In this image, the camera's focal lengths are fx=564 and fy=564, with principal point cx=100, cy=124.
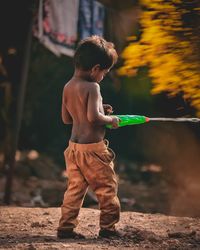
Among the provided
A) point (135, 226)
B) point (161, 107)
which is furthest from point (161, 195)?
point (135, 226)

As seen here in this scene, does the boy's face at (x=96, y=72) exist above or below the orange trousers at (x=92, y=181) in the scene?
above

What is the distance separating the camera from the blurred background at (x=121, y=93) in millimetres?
4512

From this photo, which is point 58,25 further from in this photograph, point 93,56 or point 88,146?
point 88,146

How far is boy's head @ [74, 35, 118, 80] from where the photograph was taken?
441cm

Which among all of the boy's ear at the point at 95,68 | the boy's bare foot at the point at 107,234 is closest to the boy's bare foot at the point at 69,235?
the boy's bare foot at the point at 107,234

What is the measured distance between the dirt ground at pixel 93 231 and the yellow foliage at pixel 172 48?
3.89 feet

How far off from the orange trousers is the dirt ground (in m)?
0.19

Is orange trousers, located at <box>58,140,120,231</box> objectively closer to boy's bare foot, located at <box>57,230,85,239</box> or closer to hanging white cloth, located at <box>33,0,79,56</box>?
boy's bare foot, located at <box>57,230,85,239</box>

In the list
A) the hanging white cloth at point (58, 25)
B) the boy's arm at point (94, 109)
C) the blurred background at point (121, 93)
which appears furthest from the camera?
the hanging white cloth at point (58, 25)

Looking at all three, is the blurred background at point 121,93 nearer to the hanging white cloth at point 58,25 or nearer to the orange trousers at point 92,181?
the hanging white cloth at point 58,25

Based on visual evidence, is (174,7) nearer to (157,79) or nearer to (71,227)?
(157,79)

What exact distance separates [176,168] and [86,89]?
16.9 ft

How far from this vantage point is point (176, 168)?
30.2 feet

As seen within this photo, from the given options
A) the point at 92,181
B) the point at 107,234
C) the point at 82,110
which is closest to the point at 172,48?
the point at 82,110
